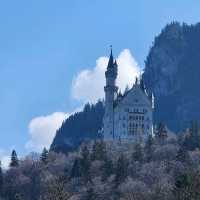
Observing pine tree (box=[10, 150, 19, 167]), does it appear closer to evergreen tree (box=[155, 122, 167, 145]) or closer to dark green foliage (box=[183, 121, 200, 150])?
evergreen tree (box=[155, 122, 167, 145])

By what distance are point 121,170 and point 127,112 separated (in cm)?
4369

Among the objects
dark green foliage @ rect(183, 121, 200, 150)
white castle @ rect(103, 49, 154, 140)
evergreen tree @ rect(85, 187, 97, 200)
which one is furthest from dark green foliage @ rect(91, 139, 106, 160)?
white castle @ rect(103, 49, 154, 140)

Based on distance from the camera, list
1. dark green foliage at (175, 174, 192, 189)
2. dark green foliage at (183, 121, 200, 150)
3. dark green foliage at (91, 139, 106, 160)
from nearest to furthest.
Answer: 1. dark green foliage at (175, 174, 192, 189)
2. dark green foliage at (91, 139, 106, 160)
3. dark green foliage at (183, 121, 200, 150)

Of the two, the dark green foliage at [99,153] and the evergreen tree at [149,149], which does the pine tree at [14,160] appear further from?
the evergreen tree at [149,149]

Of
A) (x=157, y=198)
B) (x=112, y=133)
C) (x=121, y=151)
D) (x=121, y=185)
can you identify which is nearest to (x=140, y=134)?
(x=112, y=133)

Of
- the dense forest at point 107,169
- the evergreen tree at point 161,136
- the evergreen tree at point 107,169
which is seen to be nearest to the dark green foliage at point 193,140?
the dense forest at point 107,169

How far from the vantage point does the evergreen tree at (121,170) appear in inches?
4670

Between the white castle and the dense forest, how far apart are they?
15.6m

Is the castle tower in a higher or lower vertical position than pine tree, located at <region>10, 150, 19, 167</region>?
higher

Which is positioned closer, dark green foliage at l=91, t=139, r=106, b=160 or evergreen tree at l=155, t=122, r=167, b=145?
dark green foliage at l=91, t=139, r=106, b=160

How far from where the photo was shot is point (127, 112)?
538 feet

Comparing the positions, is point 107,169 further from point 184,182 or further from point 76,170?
point 184,182

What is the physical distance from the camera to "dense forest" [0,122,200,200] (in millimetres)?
115500

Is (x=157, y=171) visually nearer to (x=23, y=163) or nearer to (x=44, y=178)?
(x=44, y=178)
